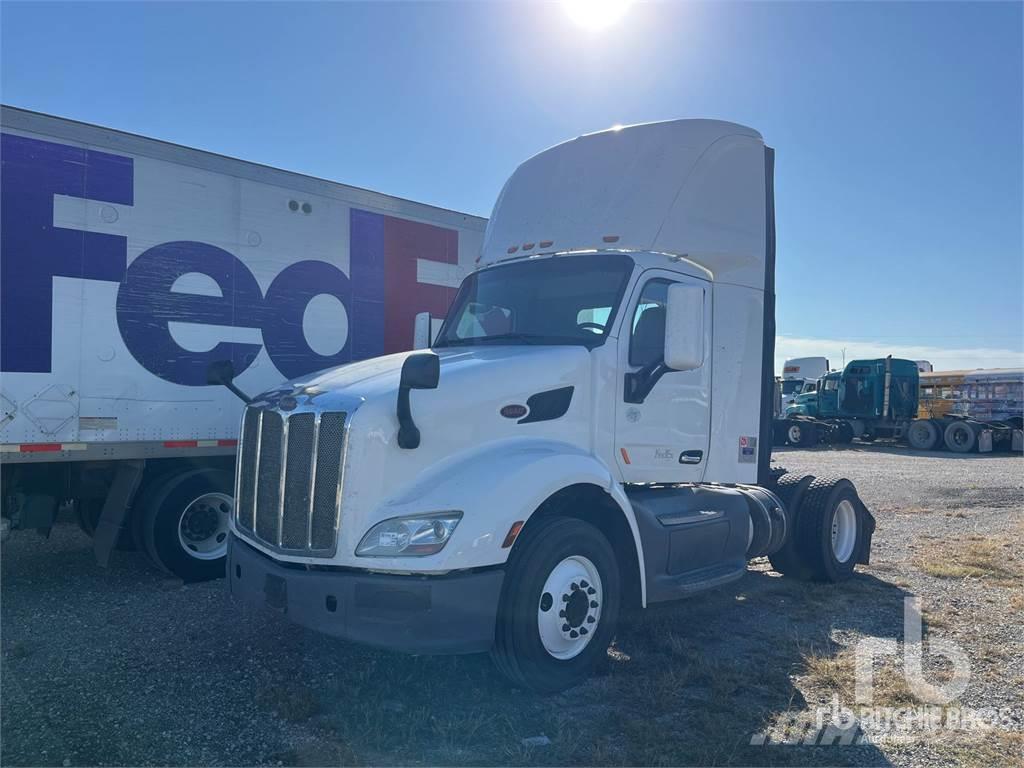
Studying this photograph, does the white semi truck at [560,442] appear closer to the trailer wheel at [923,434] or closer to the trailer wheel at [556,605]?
the trailer wheel at [556,605]

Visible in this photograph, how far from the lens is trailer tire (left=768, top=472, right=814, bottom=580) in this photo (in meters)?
7.43

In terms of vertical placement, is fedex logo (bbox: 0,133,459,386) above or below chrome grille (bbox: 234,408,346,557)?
above

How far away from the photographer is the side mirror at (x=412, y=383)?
4.11 m

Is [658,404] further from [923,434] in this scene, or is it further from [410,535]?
[923,434]

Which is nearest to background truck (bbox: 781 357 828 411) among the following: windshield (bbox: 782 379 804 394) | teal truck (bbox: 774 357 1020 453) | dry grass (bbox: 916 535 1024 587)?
windshield (bbox: 782 379 804 394)

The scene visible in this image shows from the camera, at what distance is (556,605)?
4.52m

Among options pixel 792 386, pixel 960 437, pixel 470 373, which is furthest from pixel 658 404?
pixel 792 386

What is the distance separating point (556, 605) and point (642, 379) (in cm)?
170

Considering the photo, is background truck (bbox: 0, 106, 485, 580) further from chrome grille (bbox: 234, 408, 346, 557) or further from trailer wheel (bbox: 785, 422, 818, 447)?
trailer wheel (bbox: 785, 422, 818, 447)

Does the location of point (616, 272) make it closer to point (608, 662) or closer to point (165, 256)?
point (608, 662)

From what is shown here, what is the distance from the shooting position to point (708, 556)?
5.77m

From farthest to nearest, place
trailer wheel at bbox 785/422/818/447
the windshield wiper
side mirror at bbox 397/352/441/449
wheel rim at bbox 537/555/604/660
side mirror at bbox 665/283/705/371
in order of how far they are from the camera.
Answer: trailer wheel at bbox 785/422/818/447, the windshield wiper, side mirror at bbox 665/283/705/371, wheel rim at bbox 537/555/604/660, side mirror at bbox 397/352/441/449

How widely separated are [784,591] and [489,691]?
3.66 m

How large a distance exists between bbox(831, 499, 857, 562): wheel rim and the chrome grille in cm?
551
